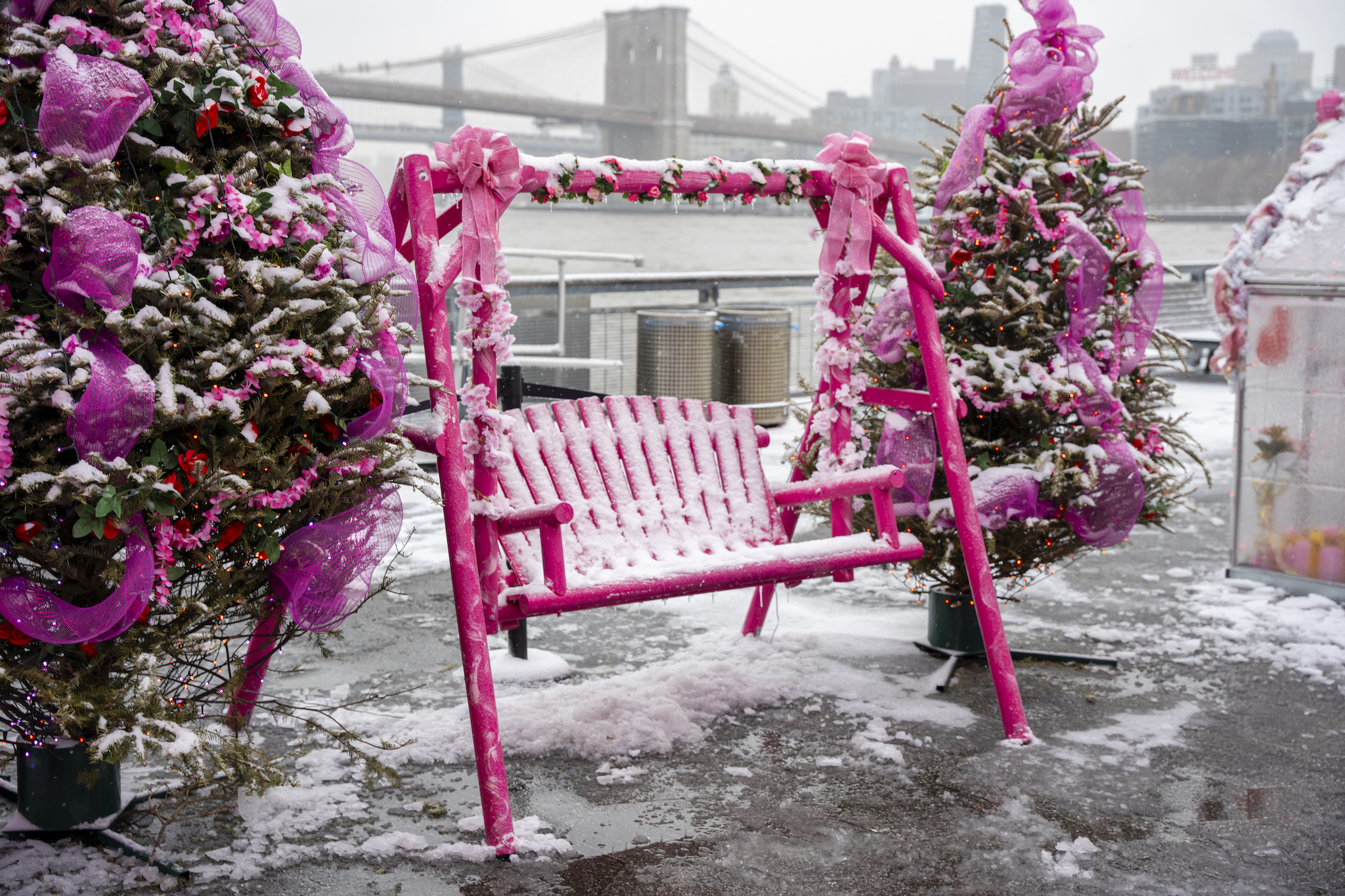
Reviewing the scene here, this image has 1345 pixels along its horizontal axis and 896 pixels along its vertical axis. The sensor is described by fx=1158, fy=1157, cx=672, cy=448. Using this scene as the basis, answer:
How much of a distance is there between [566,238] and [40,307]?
22.2 metres

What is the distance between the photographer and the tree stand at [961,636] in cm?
377

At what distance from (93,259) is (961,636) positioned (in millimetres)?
2807

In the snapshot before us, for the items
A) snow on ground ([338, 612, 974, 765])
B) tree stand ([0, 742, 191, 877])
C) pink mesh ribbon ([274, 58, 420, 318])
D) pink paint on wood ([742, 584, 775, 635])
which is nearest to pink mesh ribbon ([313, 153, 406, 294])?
pink mesh ribbon ([274, 58, 420, 318])

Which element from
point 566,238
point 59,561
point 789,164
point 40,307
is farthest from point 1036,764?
point 566,238

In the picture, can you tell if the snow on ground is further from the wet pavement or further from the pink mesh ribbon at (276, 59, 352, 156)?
the pink mesh ribbon at (276, 59, 352, 156)

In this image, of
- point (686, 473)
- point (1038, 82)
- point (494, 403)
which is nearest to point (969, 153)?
point (1038, 82)

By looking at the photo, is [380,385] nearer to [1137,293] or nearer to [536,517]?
[536,517]

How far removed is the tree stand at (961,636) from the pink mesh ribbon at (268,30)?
2.56m

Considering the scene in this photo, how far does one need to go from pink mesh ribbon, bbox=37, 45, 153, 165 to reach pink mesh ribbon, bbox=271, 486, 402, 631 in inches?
32.0

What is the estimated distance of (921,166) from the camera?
363 centimetres

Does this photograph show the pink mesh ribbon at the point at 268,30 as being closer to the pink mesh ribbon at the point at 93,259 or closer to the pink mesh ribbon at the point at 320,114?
the pink mesh ribbon at the point at 320,114

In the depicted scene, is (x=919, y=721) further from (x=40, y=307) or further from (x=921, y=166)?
(x=40, y=307)

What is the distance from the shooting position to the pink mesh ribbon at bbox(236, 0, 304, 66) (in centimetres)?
231

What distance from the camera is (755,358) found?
328 inches
